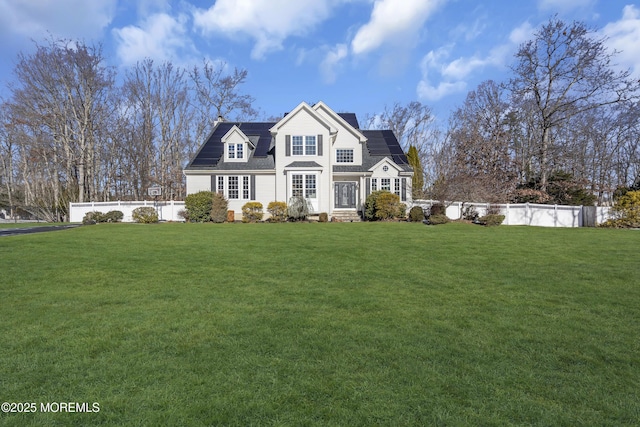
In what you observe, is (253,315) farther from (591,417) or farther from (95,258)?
(95,258)

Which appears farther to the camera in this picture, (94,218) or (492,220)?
(94,218)

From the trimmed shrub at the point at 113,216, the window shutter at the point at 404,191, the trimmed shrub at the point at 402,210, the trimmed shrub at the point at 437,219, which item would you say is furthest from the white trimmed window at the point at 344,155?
the trimmed shrub at the point at 113,216

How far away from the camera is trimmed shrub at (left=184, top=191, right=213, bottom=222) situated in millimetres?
21078

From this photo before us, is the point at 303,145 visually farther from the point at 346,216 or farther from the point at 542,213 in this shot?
the point at 542,213

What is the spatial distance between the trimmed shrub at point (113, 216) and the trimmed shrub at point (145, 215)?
A: 136cm

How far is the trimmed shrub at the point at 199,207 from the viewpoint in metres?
21.1

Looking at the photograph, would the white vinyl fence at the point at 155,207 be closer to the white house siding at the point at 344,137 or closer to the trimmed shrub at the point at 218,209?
the trimmed shrub at the point at 218,209

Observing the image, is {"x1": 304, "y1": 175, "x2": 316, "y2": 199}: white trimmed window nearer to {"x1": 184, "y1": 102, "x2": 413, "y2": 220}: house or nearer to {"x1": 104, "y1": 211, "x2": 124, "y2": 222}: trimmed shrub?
{"x1": 184, "y1": 102, "x2": 413, "y2": 220}: house

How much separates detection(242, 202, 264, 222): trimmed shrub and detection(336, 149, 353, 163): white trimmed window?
7495 millimetres

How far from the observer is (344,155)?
25.2 m

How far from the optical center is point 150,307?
5.32m

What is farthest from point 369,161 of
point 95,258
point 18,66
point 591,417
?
point 18,66

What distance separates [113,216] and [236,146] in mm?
9492

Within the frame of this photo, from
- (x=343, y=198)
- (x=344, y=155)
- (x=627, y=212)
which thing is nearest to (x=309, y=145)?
(x=344, y=155)
